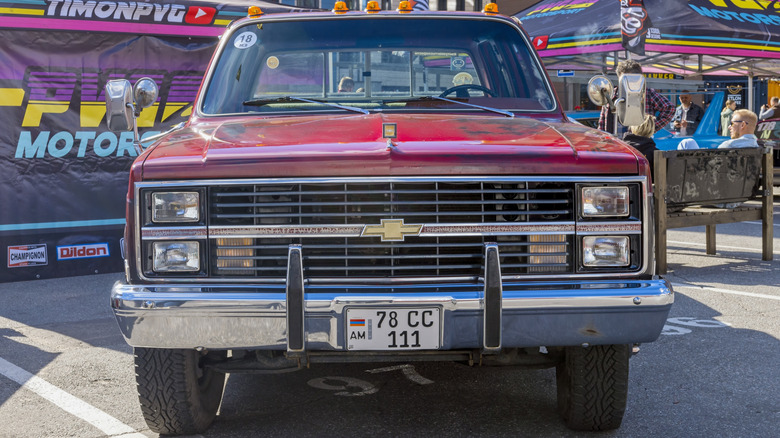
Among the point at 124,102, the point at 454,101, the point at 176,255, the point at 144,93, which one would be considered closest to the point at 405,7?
the point at 454,101

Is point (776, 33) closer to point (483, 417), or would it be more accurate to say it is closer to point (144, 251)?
point (483, 417)

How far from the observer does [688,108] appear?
17453mm

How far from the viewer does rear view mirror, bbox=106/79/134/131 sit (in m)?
4.38

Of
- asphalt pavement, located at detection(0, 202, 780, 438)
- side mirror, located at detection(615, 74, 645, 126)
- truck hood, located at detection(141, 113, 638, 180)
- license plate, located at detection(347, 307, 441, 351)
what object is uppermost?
side mirror, located at detection(615, 74, 645, 126)

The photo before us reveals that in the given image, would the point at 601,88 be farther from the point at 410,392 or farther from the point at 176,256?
the point at 176,256

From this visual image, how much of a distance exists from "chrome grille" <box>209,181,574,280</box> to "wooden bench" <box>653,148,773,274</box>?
15.3 feet

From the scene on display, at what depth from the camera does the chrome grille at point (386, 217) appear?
3385 mm

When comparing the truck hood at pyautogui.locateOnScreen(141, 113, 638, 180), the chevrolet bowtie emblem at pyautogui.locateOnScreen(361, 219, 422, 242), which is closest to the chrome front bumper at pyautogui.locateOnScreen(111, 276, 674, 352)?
the chevrolet bowtie emblem at pyautogui.locateOnScreen(361, 219, 422, 242)

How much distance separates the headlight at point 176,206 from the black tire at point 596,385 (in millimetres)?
1636

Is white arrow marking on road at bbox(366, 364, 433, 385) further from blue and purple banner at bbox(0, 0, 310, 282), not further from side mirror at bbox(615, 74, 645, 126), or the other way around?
blue and purple banner at bbox(0, 0, 310, 282)

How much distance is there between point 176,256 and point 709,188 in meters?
6.09

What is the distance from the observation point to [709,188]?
821 cm

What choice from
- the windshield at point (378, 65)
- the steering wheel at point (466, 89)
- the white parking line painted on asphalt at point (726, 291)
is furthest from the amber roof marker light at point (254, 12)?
the white parking line painted on asphalt at point (726, 291)

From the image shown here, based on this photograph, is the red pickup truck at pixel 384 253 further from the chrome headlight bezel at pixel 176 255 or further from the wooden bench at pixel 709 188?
the wooden bench at pixel 709 188
